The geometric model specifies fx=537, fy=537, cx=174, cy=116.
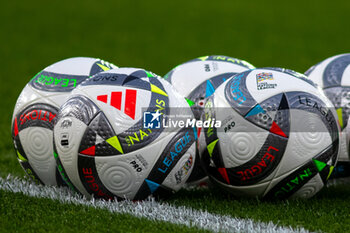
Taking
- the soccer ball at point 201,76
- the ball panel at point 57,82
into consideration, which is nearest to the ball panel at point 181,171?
the soccer ball at point 201,76

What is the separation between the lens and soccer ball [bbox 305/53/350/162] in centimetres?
566

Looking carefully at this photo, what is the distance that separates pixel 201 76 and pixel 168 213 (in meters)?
2.00

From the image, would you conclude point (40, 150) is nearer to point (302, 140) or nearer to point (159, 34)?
point (302, 140)

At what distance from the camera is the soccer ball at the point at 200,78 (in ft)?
19.2

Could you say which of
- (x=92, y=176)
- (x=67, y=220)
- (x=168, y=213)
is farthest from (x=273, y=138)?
(x=67, y=220)

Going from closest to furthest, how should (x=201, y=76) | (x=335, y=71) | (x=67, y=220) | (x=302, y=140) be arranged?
(x=67, y=220), (x=302, y=140), (x=335, y=71), (x=201, y=76)

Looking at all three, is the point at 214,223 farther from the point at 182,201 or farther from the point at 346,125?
the point at 346,125

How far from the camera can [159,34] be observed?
21.2 meters

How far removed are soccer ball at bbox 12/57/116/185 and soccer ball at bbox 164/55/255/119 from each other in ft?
3.37

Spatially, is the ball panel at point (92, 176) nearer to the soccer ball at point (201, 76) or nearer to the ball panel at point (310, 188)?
the soccer ball at point (201, 76)

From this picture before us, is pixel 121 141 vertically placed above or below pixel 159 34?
above

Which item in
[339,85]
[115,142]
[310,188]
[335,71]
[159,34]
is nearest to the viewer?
[115,142]

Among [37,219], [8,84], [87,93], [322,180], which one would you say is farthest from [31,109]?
[8,84]

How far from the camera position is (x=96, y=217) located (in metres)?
4.40
